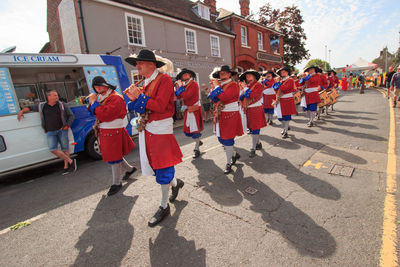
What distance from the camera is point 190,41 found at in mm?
14672

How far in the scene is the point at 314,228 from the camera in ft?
7.75

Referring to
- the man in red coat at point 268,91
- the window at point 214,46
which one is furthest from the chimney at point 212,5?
the man in red coat at point 268,91

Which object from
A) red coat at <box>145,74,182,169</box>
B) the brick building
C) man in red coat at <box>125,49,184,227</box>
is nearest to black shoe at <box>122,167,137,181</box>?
man in red coat at <box>125,49,184,227</box>

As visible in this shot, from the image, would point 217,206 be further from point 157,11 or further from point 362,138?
point 157,11

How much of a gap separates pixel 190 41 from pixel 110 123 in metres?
12.9

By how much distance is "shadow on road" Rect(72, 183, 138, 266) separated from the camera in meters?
2.18

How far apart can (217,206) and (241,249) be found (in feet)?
2.77

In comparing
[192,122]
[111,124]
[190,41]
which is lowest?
[192,122]

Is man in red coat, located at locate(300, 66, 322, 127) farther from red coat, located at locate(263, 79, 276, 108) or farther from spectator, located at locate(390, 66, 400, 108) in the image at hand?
spectator, located at locate(390, 66, 400, 108)

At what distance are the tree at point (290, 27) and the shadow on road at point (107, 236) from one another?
3015 cm

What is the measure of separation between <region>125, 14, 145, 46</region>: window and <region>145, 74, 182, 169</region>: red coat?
10152 millimetres

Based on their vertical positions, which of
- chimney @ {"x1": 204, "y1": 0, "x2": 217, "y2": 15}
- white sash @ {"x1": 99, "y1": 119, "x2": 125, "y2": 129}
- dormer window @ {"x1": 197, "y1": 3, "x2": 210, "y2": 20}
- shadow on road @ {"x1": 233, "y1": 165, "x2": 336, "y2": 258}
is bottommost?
shadow on road @ {"x1": 233, "y1": 165, "x2": 336, "y2": 258}

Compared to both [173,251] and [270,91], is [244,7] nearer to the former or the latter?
[270,91]

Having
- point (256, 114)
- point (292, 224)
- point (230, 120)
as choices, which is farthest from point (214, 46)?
point (292, 224)
